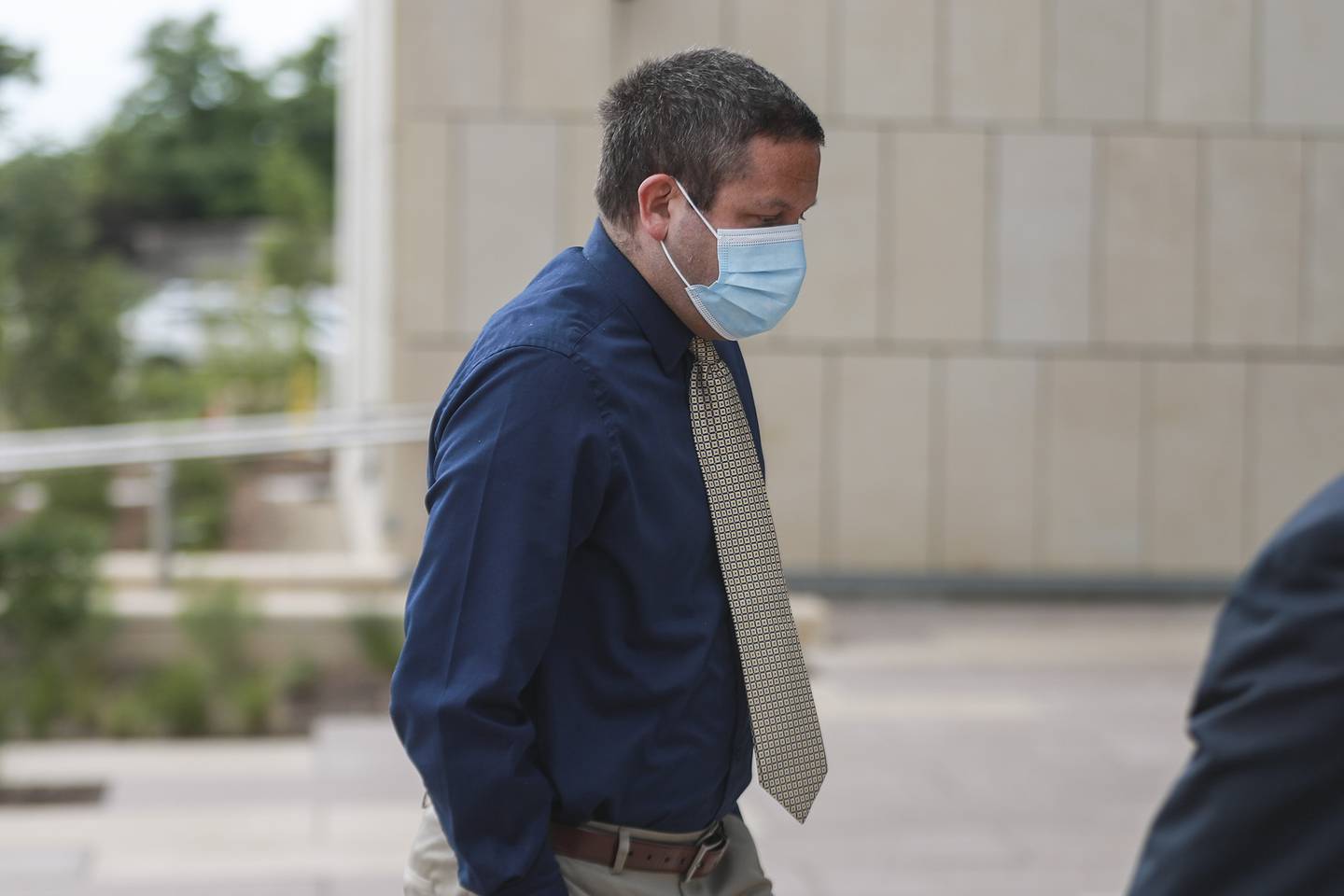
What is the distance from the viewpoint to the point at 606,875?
2.49m

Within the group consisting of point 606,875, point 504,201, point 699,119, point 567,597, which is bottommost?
point 606,875

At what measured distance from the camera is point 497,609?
2.29m

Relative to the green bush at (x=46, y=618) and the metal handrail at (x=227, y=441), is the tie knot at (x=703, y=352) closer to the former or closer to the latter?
the green bush at (x=46, y=618)

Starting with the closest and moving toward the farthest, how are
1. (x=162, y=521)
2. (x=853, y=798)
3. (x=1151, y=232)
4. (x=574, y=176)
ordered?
(x=853, y=798)
(x=162, y=521)
(x=574, y=176)
(x=1151, y=232)

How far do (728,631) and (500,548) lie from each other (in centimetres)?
44

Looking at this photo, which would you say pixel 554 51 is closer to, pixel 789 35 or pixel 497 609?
pixel 789 35

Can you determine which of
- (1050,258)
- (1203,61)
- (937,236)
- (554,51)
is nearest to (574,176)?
(554,51)

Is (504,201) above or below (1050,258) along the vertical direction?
above

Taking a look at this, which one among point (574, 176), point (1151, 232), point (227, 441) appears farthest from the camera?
point (1151, 232)

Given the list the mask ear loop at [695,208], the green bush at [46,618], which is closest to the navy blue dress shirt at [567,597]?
the mask ear loop at [695,208]

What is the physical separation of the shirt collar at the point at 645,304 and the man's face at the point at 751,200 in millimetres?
64

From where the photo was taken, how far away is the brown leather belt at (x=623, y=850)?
2467mm

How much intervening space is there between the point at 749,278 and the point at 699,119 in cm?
25

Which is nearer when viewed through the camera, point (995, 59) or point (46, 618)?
point (46, 618)
